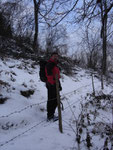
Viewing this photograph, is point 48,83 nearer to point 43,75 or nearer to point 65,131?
point 43,75

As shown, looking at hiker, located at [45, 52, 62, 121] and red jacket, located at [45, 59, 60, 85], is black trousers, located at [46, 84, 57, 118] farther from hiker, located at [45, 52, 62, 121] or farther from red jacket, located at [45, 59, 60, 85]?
red jacket, located at [45, 59, 60, 85]

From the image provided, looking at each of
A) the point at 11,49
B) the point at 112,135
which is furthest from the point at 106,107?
the point at 11,49

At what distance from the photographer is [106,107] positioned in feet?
15.7

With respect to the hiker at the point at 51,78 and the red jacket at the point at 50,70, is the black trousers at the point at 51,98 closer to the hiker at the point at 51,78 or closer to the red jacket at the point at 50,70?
the hiker at the point at 51,78

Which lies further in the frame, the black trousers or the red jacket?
the black trousers

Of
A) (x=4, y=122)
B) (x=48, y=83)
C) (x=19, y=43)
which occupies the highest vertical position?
(x=19, y=43)

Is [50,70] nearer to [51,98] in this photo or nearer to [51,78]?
[51,78]

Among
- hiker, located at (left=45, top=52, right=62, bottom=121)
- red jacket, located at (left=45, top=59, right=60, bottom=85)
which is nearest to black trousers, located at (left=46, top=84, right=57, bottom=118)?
hiker, located at (left=45, top=52, right=62, bottom=121)

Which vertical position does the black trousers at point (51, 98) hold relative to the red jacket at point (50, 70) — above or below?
below

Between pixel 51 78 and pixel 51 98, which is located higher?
pixel 51 78

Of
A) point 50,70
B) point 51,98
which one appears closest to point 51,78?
point 50,70

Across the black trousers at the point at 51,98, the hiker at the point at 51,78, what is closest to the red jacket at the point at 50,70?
the hiker at the point at 51,78

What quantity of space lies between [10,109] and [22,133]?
1.01 meters

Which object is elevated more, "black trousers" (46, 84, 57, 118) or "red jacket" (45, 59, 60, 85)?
"red jacket" (45, 59, 60, 85)
